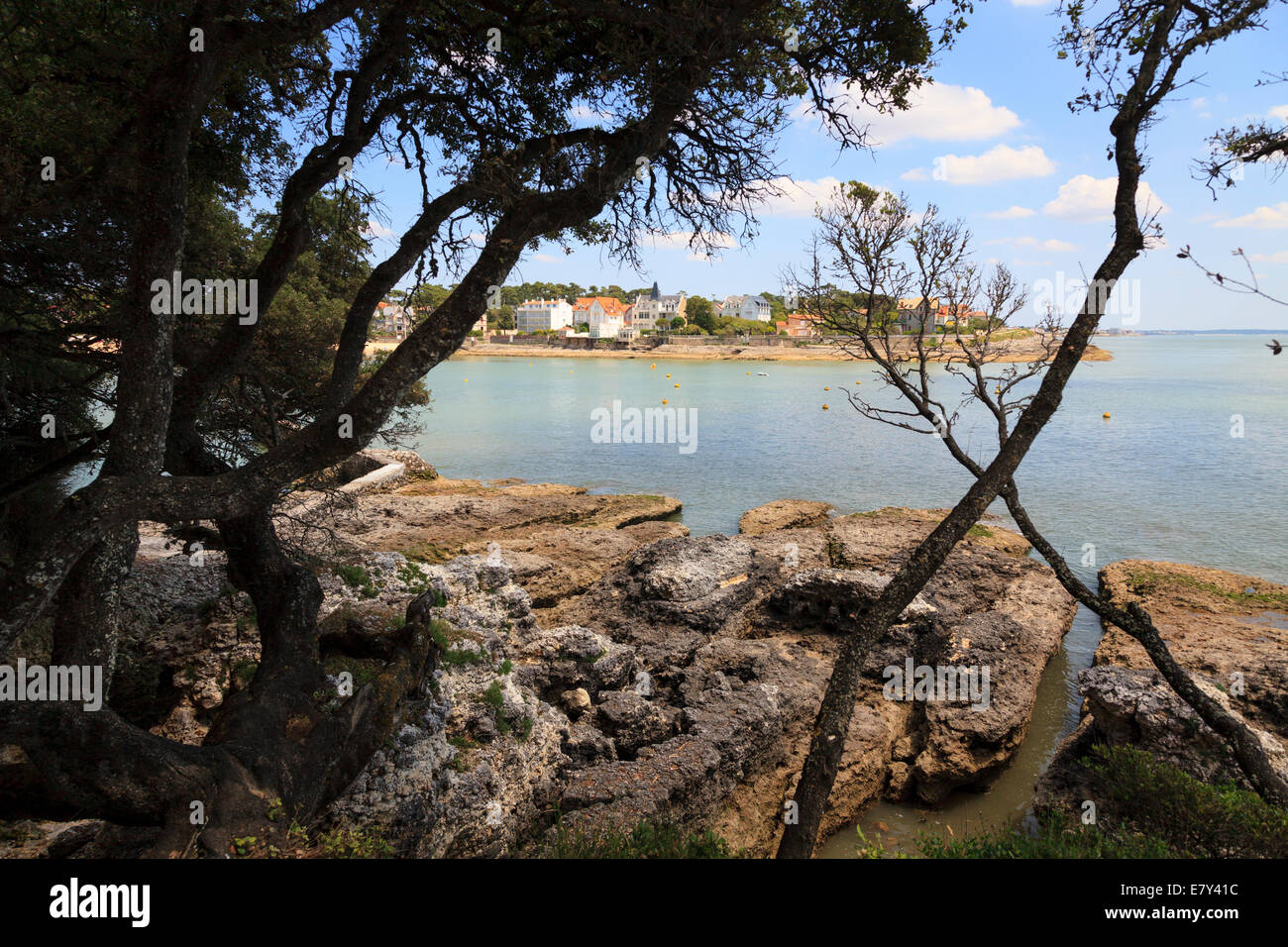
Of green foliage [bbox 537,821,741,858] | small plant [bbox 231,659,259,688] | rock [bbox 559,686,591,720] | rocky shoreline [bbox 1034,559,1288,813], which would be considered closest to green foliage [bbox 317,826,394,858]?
green foliage [bbox 537,821,741,858]

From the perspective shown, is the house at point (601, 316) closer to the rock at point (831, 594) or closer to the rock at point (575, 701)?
the rock at point (831, 594)

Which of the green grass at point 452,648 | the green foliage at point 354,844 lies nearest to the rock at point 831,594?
the green grass at point 452,648

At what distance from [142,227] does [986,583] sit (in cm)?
1404

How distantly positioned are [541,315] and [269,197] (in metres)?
140

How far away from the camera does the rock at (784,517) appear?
20.2 meters

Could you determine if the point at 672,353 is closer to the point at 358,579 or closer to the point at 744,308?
the point at 744,308

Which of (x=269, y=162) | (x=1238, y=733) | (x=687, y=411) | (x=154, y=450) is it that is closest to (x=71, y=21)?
(x=269, y=162)

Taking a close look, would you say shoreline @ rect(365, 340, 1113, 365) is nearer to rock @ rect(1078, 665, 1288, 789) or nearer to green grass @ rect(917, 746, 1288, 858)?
rock @ rect(1078, 665, 1288, 789)

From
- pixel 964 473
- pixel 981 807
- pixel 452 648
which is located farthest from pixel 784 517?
pixel 452 648

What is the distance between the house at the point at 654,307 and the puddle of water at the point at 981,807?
142 metres

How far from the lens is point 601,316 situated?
445ft

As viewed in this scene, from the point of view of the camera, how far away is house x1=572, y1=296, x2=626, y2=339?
13262cm

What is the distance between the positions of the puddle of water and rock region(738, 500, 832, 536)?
365 inches

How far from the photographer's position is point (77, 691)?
476 cm
